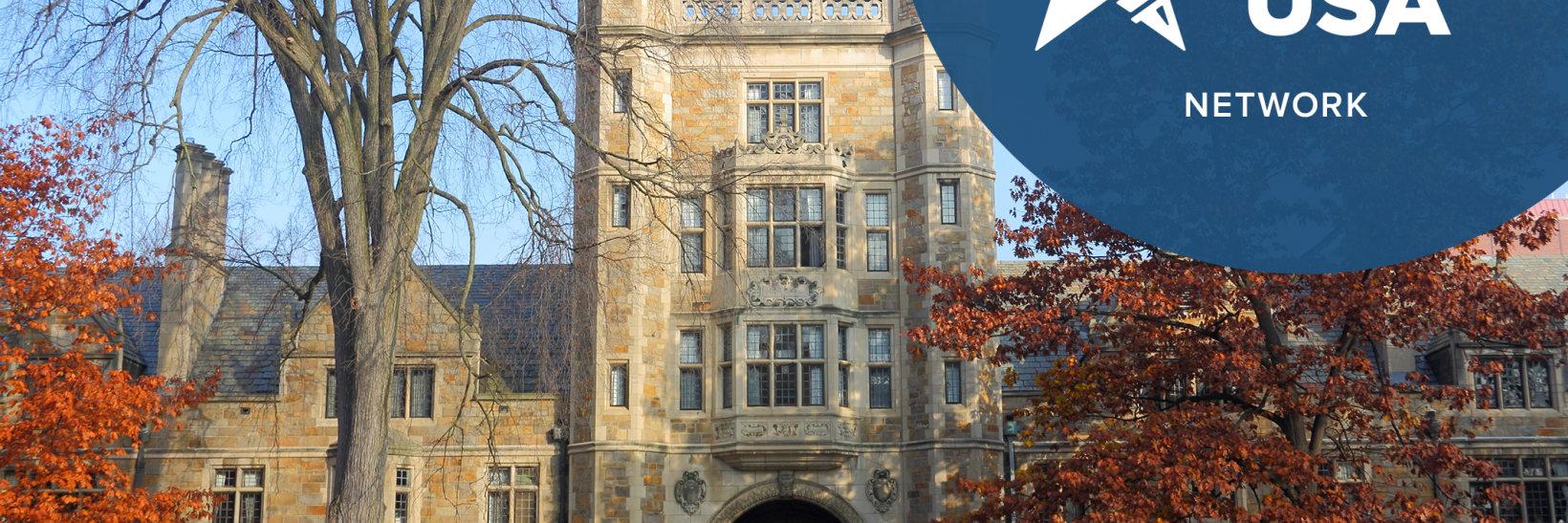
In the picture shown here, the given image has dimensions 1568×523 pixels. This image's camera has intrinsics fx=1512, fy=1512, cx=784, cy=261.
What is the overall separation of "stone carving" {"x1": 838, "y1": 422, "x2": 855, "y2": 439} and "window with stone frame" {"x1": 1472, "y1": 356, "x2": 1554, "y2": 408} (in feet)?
30.1

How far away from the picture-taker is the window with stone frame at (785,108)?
22.1m

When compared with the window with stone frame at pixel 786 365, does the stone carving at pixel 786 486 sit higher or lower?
lower

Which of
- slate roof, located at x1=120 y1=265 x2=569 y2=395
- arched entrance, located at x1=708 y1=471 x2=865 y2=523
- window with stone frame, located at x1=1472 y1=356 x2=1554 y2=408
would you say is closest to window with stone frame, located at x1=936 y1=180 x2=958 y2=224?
arched entrance, located at x1=708 y1=471 x2=865 y2=523

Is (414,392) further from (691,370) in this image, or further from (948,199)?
(948,199)

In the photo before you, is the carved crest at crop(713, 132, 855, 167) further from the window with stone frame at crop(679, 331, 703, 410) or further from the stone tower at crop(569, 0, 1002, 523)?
the window with stone frame at crop(679, 331, 703, 410)

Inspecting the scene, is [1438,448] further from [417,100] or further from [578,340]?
[417,100]

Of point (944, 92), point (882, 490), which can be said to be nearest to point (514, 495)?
point (882, 490)

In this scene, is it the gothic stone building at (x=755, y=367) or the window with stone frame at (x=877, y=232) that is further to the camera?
the window with stone frame at (x=877, y=232)

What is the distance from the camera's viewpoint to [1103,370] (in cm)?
1653

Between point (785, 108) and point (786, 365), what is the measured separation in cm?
386

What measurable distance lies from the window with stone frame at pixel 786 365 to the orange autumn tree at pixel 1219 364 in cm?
400

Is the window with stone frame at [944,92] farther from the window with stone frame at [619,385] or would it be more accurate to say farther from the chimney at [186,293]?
the chimney at [186,293]

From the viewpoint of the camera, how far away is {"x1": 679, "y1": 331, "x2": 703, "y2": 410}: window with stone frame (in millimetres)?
21484

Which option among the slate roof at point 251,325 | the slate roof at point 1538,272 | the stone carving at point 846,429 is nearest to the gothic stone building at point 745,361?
the stone carving at point 846,429
